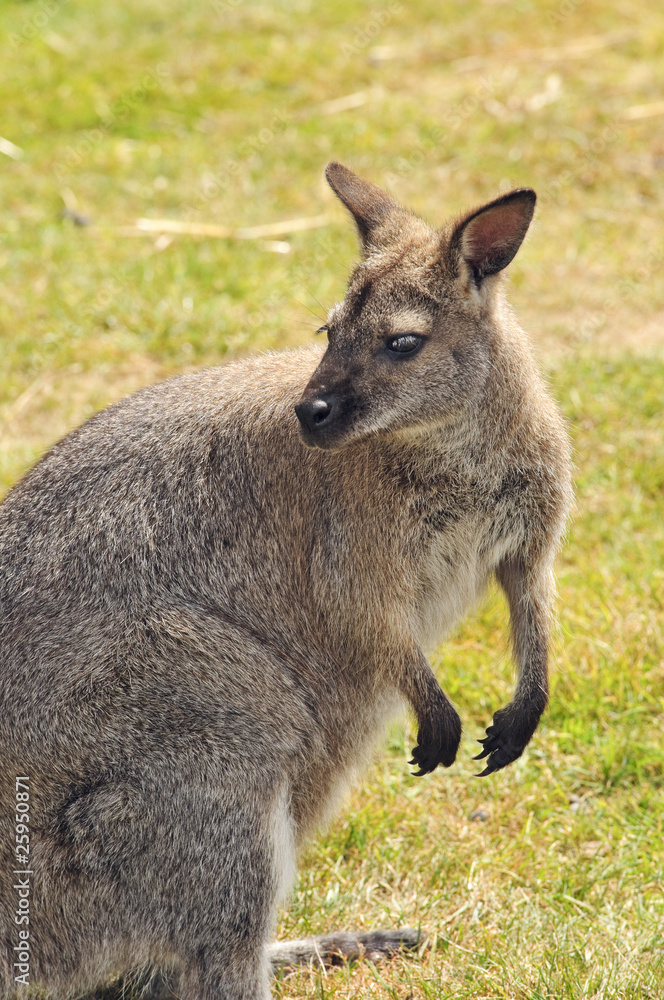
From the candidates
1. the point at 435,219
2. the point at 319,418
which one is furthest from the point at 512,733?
the point at 435,219

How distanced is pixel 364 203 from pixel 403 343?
0.64 metres

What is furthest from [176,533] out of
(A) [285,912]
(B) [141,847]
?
(A) [285,912]

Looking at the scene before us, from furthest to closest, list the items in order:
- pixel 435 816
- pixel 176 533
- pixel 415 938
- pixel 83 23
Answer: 1. pixel 83 23
2. pixel 435 816
3. pixel 415 938
4. pixel 176 533

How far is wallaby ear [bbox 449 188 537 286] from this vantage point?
3240mm

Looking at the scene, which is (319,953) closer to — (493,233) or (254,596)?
(254,596)

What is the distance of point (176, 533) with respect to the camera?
3.44 metres

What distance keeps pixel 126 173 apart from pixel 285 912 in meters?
7.14

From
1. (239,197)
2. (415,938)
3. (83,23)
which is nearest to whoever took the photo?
(415,938)

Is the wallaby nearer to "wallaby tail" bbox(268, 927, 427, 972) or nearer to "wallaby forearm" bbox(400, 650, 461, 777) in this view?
"wallaby forearm" bbox(400, 650, 461, 777)

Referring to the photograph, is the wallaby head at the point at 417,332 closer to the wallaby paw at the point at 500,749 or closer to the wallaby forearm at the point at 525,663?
the wallaby forearm at the point at 525,663

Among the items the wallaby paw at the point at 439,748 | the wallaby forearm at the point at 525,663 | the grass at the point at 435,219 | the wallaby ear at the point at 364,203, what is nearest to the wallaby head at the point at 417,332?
the wallaby ear at the point at 364,203

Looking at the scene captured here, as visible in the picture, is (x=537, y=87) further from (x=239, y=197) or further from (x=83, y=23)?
(x=83, y=23)

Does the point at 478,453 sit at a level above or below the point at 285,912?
above

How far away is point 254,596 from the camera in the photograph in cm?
346
